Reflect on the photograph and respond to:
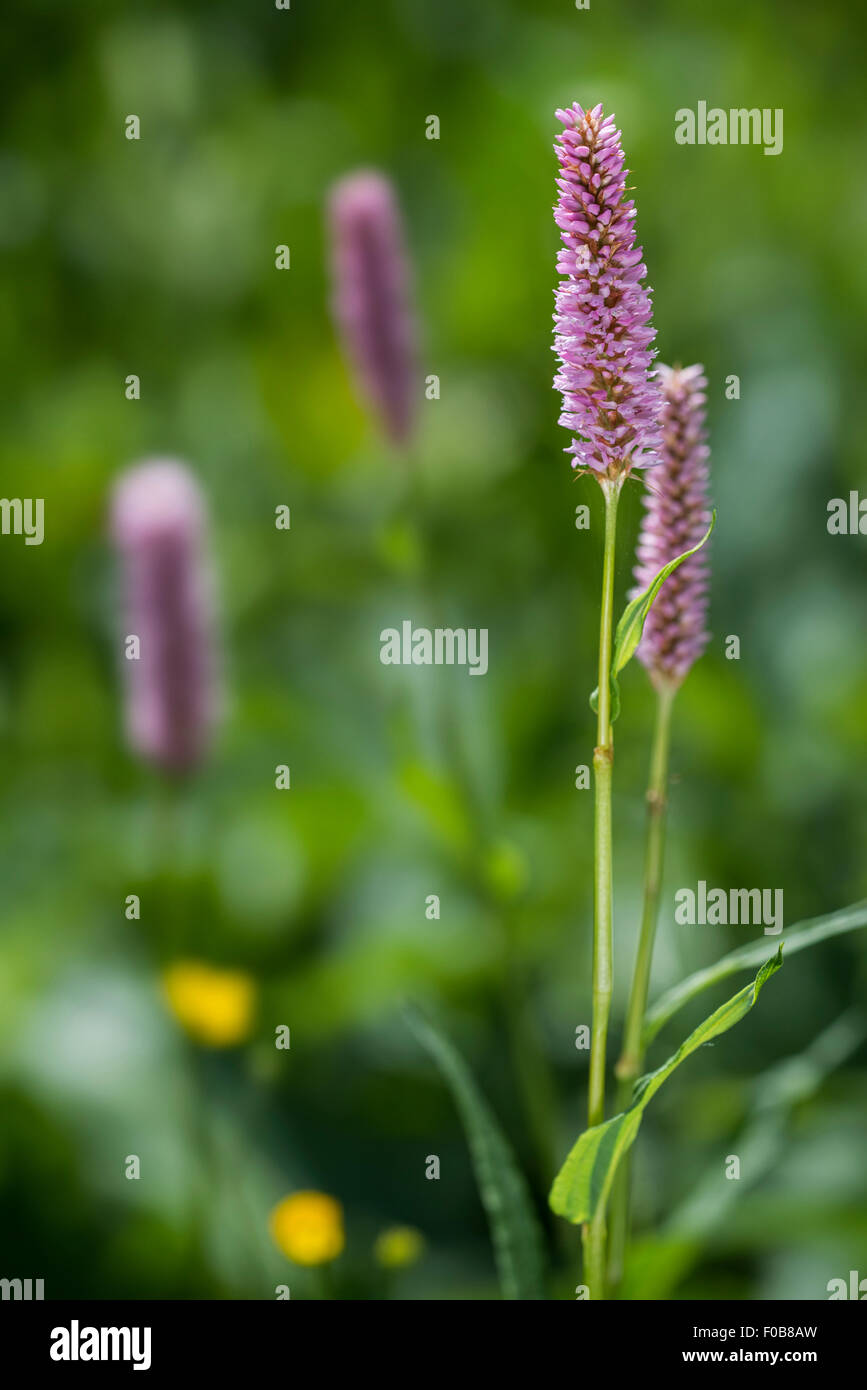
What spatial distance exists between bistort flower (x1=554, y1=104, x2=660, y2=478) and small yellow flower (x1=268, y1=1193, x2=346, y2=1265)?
655mm

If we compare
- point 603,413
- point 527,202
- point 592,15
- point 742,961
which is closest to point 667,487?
point 603,413

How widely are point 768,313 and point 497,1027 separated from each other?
4.13ft

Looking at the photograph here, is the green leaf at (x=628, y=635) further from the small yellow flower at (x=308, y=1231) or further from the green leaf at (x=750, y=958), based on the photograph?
the small yellow flower at (x=308, y=1231)

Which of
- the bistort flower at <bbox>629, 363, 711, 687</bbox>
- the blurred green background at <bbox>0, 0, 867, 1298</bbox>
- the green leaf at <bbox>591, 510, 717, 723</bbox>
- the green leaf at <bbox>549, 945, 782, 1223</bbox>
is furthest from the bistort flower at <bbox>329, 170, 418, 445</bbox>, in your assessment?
the green leaf at <bbox>549, 945, 782, 1223</bbox>

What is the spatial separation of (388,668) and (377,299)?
31.6 inches

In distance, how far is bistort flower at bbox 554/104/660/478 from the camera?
59 cm

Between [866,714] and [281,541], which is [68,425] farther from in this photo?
[866,714]

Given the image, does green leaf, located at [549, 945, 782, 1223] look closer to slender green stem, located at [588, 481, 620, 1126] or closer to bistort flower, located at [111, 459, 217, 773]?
slender green stem, located at [588, 481, 620, 1126]

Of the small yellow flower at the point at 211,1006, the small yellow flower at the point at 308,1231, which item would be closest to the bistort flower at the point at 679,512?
the small yellow flower at the point at 308,1231

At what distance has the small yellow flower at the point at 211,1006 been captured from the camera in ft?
4.36

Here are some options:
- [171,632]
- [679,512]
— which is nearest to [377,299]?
[171,632]

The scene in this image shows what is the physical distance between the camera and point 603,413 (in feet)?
2.05

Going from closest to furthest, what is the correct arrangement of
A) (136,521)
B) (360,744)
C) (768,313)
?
(136,521) → (360,744) → (768,313)

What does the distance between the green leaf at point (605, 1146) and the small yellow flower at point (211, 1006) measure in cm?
71
